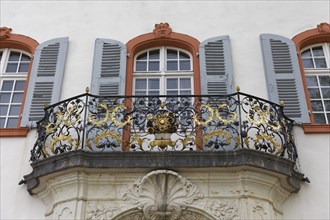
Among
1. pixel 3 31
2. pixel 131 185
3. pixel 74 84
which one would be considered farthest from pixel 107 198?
pixel 3 31

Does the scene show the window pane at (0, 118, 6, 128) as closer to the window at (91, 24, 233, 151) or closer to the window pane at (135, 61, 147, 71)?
the window at (91, 24, 233, 151)

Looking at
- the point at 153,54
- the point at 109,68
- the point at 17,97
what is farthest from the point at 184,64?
the point at 17,97

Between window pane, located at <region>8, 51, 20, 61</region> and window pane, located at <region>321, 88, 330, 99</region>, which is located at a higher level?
window pane, located at <region>8, 51, 20, 61</region>

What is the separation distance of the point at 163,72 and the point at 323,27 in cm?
317

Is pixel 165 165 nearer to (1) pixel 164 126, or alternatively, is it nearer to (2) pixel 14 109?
(1) pixel 164 126

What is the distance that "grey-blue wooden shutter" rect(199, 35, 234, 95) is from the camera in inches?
388

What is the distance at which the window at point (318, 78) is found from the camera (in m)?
9.84

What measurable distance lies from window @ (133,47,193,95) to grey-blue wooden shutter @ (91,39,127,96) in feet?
1.13

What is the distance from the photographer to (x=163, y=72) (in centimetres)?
1041

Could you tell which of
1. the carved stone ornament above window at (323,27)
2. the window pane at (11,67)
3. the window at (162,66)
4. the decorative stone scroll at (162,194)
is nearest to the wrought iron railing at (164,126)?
the decorative stone scroll at (162,194)

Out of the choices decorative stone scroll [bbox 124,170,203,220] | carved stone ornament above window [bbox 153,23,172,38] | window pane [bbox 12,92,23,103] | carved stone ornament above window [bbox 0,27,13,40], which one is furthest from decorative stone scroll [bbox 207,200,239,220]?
carved stone ornament above window [bbox 0,27,13,40]

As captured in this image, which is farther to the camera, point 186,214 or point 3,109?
point 3,109

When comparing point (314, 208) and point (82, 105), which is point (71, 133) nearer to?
point (82, 105)

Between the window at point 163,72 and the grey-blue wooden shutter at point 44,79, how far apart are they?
1.39m
